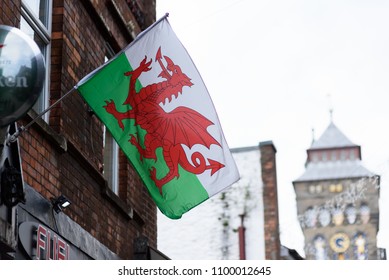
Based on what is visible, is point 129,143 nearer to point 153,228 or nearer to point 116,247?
point 116,247

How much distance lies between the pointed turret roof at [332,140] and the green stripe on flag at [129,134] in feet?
447

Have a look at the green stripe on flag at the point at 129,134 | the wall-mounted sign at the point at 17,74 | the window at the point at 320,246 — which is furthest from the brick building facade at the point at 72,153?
the window at the point at 320,246

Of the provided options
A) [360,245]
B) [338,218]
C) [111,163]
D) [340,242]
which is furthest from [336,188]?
[111,163]

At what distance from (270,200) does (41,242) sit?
20.1m

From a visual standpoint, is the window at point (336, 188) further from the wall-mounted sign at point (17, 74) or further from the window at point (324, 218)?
the wall-mounted sign at point (17, 74)

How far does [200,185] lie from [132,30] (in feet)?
12.7

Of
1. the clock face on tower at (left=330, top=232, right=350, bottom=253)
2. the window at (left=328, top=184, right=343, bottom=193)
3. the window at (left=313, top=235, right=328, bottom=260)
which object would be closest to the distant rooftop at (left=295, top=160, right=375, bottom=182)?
the window at (left=328, top=184, right=343, bottom=193)

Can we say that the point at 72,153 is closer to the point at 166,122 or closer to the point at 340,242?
the point at 166,122

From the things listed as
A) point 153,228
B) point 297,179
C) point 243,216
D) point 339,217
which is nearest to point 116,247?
point 153,228

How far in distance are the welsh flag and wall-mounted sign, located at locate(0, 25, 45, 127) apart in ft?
5.52

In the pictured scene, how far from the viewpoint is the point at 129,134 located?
712 centimetres

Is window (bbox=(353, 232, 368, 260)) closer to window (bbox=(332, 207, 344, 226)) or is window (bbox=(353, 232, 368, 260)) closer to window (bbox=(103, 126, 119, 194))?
window (bbox=(332, 207, 344, 226))

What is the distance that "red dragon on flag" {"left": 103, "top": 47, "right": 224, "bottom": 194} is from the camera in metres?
7.03
